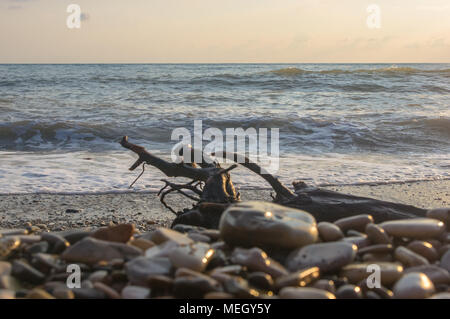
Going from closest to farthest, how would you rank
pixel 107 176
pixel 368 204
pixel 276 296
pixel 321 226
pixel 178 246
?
pixel 276 296, pixel 178 246, pixel 321 226, pixel 368 204, pixel 107 176

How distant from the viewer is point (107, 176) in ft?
20.2

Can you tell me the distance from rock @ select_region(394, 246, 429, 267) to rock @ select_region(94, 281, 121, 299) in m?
1.39

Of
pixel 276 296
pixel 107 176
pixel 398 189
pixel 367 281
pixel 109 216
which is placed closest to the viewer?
pixel 276 296

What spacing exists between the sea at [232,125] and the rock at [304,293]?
12.8ft

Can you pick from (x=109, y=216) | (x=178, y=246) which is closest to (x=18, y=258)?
(x=178, y=246)

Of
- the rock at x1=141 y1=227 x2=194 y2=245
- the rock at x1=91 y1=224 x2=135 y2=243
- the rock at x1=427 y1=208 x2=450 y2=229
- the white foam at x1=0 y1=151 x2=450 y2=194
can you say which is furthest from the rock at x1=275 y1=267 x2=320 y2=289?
the white foam at x1=0 y1=151 x2=450 y2=194

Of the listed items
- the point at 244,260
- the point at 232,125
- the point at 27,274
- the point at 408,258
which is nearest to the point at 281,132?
the point at 232,125

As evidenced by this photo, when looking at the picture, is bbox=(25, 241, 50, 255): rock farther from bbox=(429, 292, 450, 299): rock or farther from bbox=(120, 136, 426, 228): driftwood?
bbox=(429, 292, 450, 299): rock

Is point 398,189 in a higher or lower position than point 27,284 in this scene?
lower

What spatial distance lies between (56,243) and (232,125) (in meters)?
9.02

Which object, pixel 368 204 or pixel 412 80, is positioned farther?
pixel 412 80

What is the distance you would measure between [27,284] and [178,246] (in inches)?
28.2

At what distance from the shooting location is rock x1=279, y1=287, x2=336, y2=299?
186 centimetres
